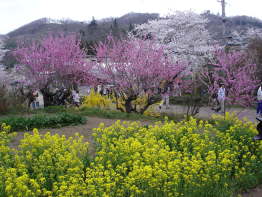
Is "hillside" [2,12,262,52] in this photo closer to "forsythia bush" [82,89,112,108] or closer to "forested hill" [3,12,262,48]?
"forested hill" [3,12,262,48]

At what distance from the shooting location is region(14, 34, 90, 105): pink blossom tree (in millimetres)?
13672

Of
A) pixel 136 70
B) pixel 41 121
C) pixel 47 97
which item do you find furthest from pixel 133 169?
pixel 47 97

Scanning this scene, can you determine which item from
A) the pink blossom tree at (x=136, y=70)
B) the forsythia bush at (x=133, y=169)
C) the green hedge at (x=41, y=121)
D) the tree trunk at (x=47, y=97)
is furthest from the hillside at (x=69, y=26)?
the forsythia bush at (x=133, y=169)

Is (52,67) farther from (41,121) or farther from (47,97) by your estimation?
(41,121)

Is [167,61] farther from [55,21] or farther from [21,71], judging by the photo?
[55,21]

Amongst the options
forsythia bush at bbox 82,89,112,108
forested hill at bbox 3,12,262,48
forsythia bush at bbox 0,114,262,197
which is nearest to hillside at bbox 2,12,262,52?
forested hill at bbox 3,12,262,48

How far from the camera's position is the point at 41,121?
8.76m

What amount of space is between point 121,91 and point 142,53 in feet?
5.21

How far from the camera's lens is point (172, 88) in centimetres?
1279

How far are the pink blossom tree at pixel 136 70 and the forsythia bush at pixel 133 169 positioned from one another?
513 cm

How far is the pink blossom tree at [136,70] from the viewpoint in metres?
11.4

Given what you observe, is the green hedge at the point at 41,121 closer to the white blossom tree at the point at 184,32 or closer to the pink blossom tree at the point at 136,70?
the pink blossom tree at the point at 136,70

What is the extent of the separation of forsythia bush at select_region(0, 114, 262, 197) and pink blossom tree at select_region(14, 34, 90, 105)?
8.00 m

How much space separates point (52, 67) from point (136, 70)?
4344mm
